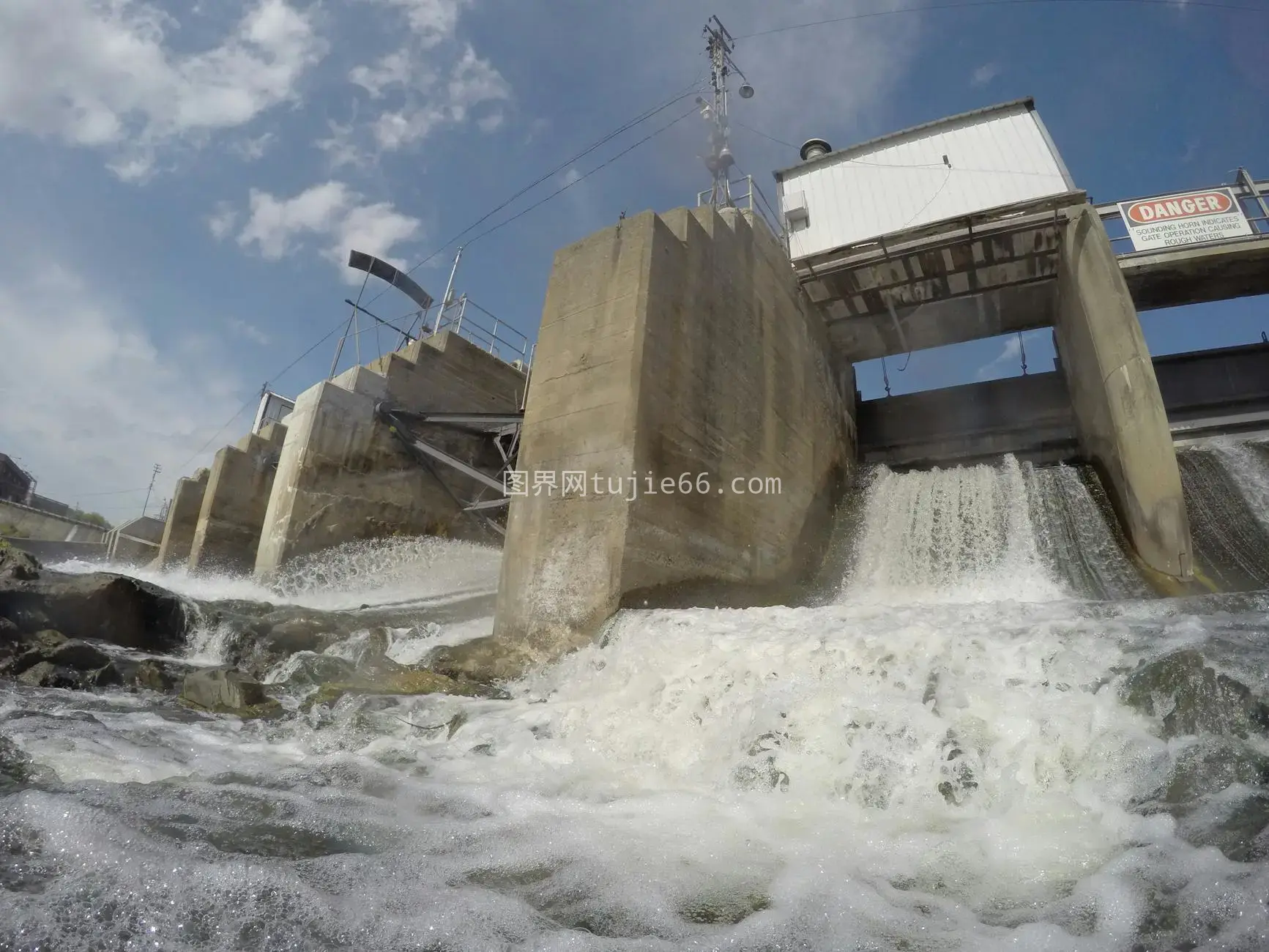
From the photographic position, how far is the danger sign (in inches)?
405

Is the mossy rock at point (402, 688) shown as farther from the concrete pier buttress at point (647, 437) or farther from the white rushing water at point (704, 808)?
the concrete pier buttress at point (647, 437)

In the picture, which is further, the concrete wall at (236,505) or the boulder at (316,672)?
the concrete wall at (236,505)

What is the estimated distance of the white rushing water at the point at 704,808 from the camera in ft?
5.70

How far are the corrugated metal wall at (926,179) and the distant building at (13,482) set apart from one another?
43049 mm

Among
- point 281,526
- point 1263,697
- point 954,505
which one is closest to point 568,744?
point 1263,697

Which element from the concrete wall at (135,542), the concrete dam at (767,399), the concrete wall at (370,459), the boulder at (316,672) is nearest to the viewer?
the boulder at (316,672)

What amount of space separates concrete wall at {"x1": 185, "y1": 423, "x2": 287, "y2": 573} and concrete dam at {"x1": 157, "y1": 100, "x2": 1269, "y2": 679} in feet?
0.17

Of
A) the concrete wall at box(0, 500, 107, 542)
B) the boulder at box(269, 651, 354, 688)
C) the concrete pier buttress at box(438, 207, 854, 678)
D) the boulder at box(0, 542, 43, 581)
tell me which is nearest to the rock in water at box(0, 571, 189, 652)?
the boulder at box(0, 542, 43, 581)

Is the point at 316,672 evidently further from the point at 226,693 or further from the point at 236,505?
the point at 236,505

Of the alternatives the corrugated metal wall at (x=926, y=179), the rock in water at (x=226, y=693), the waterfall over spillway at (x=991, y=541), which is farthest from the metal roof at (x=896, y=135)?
the rock in water at (x=226, y=693)

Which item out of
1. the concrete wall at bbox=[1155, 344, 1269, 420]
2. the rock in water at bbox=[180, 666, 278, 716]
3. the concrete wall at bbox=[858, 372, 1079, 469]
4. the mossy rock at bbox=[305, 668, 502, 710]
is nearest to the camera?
the rock in water at bbox=[180, 666, 278, 716]

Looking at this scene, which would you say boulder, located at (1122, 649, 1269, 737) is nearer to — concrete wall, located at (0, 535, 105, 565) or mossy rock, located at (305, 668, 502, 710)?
mossy rock, located at (305, 668, 502, 710)

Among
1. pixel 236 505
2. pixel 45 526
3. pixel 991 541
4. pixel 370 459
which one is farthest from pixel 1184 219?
pixel 45 526

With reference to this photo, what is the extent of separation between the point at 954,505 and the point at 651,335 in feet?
18.9
